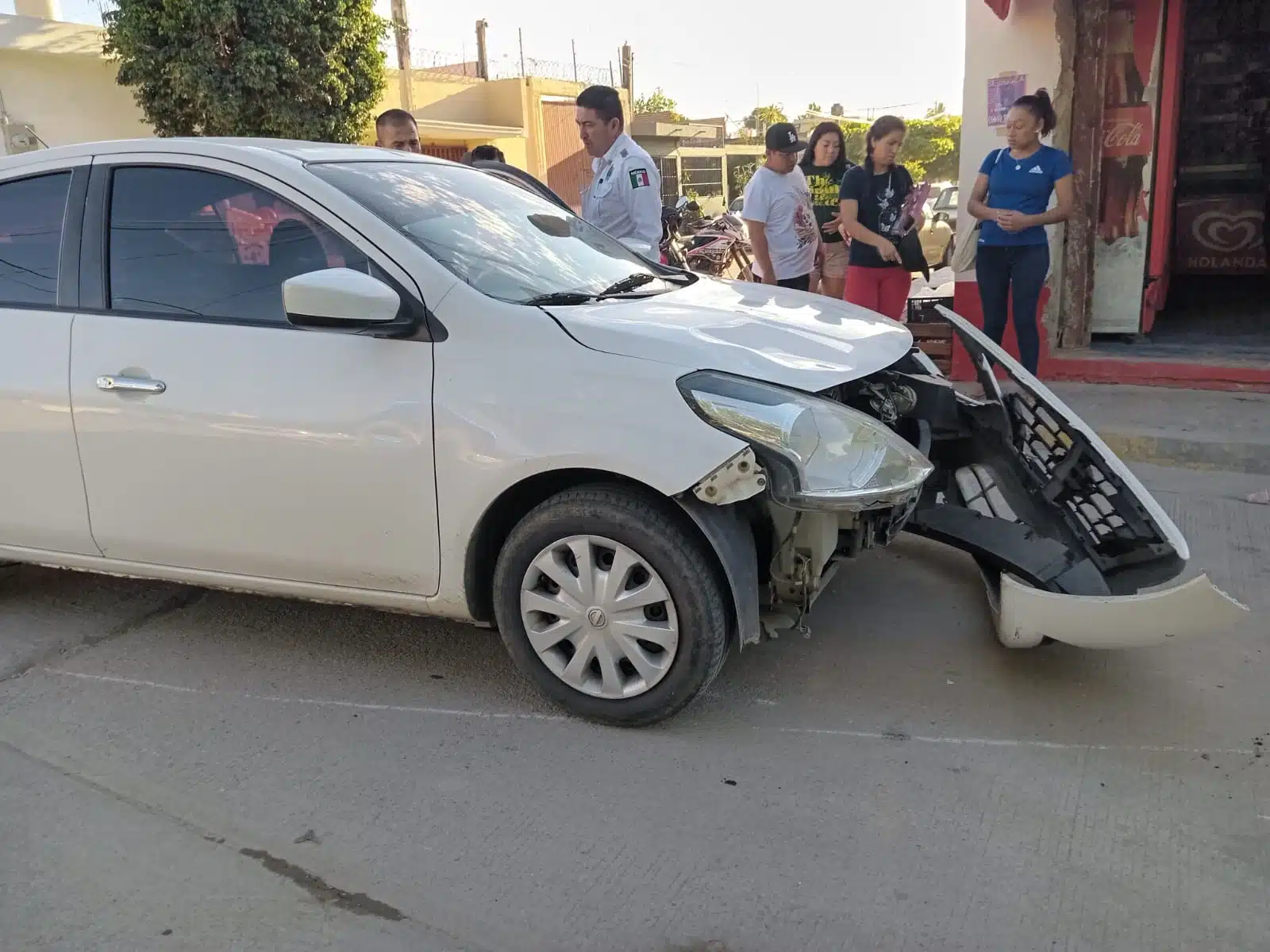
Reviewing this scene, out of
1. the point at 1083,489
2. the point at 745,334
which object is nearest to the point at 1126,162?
the point at 1083,489

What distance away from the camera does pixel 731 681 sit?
Result: 3320 millimetres

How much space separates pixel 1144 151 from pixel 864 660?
5.12 metres

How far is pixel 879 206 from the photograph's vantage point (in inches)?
245

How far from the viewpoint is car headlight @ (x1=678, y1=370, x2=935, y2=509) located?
8.93ft

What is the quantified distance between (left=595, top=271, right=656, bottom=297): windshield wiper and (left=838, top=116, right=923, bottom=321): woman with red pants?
2782 mm

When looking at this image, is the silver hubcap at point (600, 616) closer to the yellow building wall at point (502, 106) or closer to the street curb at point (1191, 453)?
Result: the street curb at point (1191, 453)

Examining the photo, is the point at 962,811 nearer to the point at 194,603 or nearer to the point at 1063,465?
the point at 1063,465

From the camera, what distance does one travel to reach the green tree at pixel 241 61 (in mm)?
15102

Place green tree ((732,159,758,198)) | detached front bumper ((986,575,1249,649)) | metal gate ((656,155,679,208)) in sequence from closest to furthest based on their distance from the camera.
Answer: detached front bumper ((986,575,1249,649))
metal gate ((656,155,679,208))
green tree ((732,159,758,198))

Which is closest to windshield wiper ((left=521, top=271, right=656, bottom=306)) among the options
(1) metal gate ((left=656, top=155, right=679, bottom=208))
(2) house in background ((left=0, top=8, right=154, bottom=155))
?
(2) house in background ((left=0, top=8, right=154, bottom=155))

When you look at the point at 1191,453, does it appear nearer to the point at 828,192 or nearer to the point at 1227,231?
the point at 828,192

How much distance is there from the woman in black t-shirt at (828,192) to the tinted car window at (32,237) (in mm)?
4920

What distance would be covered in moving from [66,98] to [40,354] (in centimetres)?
1614

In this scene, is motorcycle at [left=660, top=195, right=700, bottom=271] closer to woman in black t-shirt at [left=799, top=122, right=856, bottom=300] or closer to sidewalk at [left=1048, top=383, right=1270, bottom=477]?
woman in black t-shirt at [left=799, top=122, right=856, bottom=300]
